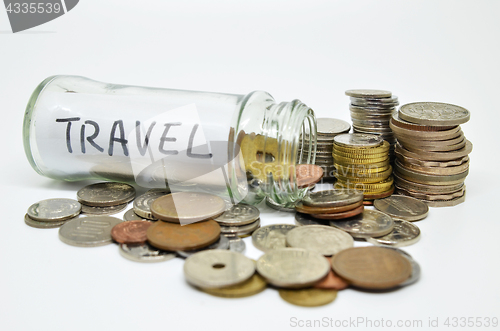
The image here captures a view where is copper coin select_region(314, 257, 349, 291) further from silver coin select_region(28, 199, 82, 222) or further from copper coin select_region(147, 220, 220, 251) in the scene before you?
silver coin select_region(28, 199, 82, 222)

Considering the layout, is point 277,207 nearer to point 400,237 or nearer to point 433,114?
point 400,237

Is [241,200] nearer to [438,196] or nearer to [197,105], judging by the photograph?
[197,105]

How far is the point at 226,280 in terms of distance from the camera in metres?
1.68

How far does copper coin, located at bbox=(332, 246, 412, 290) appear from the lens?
1.70m

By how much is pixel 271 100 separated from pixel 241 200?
52 centimetres

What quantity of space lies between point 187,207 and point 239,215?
0.23 m

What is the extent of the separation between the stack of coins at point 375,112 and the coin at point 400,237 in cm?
70

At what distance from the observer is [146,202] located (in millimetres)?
2365

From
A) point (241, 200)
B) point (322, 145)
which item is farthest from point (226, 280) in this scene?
point (322, 145)

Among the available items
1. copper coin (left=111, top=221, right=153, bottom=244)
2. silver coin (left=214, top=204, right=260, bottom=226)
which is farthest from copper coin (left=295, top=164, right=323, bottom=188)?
copper coin (left=111, top=221, right=153, bottom=244)

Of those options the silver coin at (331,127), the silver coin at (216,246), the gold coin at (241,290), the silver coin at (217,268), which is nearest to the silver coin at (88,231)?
the silver coin at (216,246)

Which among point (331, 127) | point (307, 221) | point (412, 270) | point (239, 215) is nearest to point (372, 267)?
point (412, 270)

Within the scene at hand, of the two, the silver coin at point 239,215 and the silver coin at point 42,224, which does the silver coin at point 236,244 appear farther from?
the silver coin at point 42,224

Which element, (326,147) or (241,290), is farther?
(326,147)
